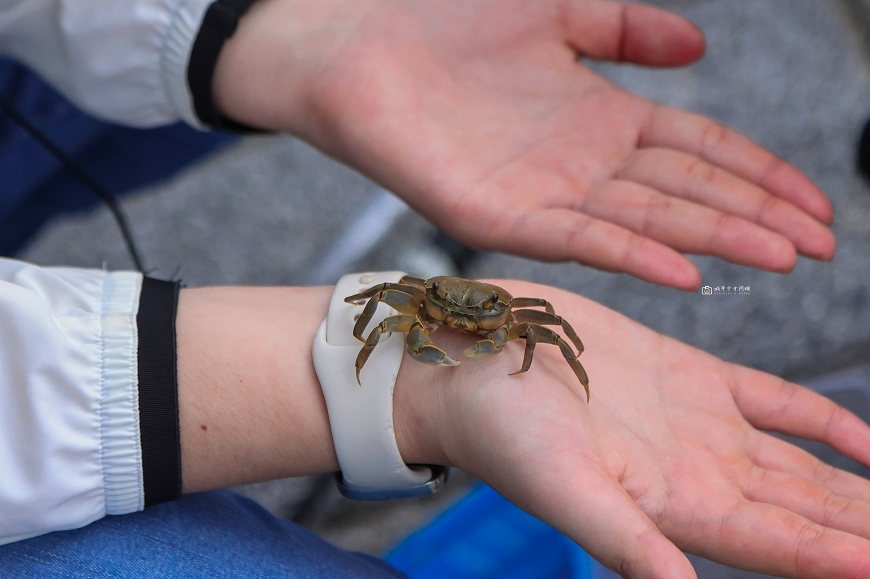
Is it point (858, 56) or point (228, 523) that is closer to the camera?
point (228, 523)

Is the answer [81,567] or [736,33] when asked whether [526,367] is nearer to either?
[81,567]

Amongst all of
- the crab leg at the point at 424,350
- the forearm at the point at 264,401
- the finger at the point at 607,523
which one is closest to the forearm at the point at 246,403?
the forearm at the point at 264,401

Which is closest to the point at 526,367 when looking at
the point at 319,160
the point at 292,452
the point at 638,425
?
the point at 638,425

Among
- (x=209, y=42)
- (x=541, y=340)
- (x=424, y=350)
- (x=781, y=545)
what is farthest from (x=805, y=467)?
(x=209, y=42)

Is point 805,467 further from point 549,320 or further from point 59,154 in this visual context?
point 59,154

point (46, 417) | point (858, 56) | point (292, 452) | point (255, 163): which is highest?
point (858, 56)

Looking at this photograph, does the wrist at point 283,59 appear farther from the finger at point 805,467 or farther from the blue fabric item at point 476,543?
the finger at point 805,467
